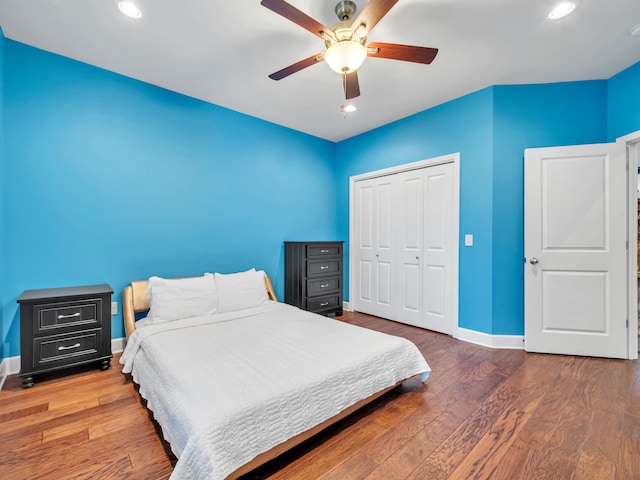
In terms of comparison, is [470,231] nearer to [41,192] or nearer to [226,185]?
[226,185]

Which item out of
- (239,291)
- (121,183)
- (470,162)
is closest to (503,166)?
(470,162)

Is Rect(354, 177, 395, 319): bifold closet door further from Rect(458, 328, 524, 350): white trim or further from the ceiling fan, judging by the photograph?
the ceiling fan

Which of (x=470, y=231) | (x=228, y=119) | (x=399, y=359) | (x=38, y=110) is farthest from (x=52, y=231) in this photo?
(x=470, y=231)

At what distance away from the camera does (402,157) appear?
3.80 metres

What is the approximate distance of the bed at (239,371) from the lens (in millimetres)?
1242

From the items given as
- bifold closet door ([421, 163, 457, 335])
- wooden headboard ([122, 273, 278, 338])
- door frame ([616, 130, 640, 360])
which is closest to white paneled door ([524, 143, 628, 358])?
door frame ([616, 130, 640, 360])

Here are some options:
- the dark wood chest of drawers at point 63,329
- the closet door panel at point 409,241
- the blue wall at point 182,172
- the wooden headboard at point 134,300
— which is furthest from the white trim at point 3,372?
the closet door panel at point 409,241

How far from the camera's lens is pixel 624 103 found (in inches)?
106

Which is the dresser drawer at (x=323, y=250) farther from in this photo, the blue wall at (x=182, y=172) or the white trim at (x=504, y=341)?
the white trim at (x=504, y=341)

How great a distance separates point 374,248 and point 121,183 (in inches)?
124

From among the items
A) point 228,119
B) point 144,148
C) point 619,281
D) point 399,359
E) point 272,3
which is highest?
point 228,119

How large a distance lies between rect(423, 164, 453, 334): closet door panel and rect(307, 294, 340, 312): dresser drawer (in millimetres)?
1183

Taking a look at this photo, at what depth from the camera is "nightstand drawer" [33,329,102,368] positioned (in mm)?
2168

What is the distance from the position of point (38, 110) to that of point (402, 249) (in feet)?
13.0
